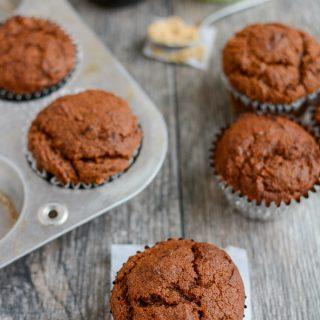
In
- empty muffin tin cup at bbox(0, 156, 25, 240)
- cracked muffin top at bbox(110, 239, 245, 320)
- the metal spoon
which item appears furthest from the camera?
the metal spoon

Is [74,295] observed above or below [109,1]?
below

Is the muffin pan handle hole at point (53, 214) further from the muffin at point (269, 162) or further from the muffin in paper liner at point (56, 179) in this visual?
the muffin at point (269, 162)

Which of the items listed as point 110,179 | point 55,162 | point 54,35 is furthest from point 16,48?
point 110,179

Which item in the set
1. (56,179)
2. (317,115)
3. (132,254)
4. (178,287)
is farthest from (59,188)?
(317,115)

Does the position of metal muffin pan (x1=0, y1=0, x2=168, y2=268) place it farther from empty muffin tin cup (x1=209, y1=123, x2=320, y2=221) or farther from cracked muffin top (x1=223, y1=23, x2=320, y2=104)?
cracked muffin top (x1=223, y1=23, x2=320, y2=104)

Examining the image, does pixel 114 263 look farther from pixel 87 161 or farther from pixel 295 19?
pixel 295 19

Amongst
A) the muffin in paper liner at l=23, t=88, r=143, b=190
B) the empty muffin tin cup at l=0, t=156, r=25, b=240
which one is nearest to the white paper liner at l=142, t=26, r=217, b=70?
the muffin in paper liner at l=23, t=88, r=143, b=190

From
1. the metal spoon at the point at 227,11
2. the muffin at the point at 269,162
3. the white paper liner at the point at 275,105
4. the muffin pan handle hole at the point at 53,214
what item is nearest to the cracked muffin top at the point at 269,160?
the muffin at the point at 269,162
